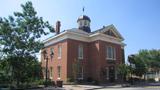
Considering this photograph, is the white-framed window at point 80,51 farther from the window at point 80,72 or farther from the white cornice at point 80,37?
the window at point 80,72

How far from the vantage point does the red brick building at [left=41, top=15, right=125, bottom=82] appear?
37.0 m

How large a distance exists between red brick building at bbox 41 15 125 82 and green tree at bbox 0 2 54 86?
1002 centimetres

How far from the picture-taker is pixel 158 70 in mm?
66375

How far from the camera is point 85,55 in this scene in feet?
130

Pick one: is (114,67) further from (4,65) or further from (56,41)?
(4,65)

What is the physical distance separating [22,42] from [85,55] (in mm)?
15760

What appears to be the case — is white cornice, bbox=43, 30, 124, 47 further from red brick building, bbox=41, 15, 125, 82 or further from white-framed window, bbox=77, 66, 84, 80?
white-framed window, bbox=77, 66, 84, 80

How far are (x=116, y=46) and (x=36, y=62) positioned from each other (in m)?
19.1

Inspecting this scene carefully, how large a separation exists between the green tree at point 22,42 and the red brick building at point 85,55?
32.9ft

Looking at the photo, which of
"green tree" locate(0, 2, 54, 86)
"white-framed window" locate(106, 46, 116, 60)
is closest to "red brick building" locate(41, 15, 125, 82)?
"white-framed window" locate(106, 46, 116, 60)

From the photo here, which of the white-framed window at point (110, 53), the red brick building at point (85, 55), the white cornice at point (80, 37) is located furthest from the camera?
the white-framed window at point (110, 53)

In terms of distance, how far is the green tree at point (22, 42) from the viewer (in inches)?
1014

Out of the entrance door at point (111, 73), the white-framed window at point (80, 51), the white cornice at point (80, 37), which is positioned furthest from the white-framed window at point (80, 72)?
the entrance door at point (111, 73)

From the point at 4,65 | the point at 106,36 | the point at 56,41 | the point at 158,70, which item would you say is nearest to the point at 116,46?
the point at 106,36
